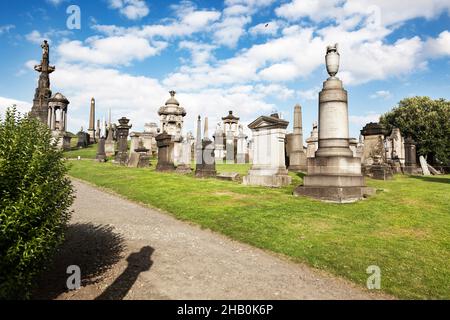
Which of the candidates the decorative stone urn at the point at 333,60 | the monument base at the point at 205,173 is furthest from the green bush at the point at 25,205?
the monument base at the point at 205,173

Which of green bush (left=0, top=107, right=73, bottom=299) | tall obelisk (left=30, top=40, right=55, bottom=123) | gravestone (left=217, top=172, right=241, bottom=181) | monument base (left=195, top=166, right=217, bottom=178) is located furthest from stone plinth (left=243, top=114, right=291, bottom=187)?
tall obelisk (left=30, top=40, right=55, bottom=123)

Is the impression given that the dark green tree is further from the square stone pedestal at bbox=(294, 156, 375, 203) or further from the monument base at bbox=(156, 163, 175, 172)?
the monument base at bbox=(156, 163, 175, 172)

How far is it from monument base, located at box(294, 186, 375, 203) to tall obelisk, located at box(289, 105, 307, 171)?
347 inches

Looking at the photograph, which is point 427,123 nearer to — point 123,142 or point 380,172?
point 380,172

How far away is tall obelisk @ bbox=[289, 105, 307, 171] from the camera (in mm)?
18688

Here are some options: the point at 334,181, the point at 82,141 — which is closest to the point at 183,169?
the point at 334,181

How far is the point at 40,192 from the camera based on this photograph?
12.2ft

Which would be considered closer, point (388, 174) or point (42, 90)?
point (388, 174)

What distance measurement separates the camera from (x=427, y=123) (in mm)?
40406

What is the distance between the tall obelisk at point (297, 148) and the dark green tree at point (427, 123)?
25.8 metres

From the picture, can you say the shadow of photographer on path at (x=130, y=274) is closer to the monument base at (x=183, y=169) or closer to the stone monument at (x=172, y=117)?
the monument base at (x=183, y=169)

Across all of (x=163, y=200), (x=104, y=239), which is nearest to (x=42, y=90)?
(x=163, y=200)
